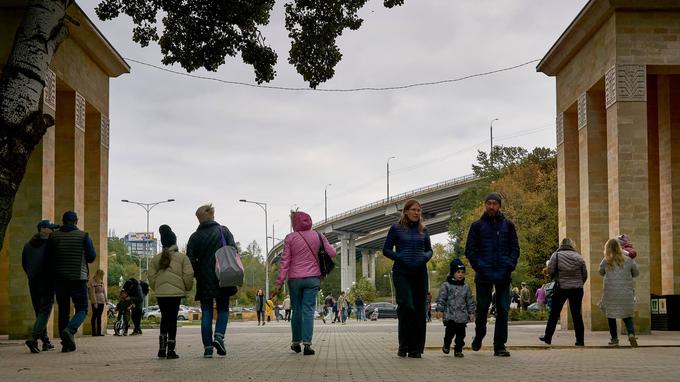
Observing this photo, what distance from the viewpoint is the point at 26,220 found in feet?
71.7

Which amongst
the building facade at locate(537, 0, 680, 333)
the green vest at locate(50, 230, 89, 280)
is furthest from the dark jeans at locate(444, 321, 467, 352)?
the building facade at locate(537, 0, 680, 333)

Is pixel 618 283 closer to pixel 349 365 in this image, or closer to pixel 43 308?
pixel 349 365

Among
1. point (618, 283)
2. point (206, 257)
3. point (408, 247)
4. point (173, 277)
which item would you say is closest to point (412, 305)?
point (408, 247)

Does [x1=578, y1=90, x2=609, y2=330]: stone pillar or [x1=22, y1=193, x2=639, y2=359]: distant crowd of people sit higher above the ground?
[x1=578, y1=90, x2=609, y2=330]: stone pillar

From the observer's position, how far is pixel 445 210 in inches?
4102

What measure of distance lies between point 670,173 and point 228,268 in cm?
1911

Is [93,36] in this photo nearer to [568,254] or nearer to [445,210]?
[568,254]

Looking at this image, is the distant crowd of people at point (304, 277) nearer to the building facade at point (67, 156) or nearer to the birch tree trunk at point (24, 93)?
the birch tree trunk at point (24, 93)

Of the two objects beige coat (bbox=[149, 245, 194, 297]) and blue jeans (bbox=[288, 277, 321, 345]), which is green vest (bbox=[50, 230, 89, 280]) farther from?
blue jeans (bbox=[288, 277, 321, 345])

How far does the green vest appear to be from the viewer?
14820 millimetres

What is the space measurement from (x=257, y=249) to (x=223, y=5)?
170713mm

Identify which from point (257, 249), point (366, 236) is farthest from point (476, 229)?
point (257, 249)

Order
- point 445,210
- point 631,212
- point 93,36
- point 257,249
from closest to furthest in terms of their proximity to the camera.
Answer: point 631,212 < point 93,36 < point 445,210 < point 257,249

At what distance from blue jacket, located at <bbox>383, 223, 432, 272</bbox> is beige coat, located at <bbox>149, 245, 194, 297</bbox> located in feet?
8.11
